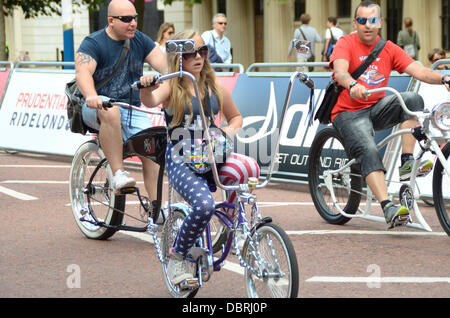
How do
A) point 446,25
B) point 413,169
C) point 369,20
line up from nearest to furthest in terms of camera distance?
point 413,169
point 369,20
point 446,25

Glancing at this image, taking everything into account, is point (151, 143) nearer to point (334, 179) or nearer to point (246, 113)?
point (334, 179)

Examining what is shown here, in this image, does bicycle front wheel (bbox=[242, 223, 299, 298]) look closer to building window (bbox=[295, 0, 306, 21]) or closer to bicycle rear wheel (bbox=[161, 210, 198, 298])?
bicycle rear wheel (bbox=[161, 210, 198, 298])

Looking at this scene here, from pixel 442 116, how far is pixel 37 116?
818 centimetres

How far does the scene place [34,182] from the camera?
10.8m

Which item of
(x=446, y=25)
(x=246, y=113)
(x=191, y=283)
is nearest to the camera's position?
(x=191, y=283)

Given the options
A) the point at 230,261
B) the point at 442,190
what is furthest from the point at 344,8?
the point at 230,261

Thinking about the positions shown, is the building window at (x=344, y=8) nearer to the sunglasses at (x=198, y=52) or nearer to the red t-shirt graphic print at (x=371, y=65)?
the red t-shirt graphic print at (x=371, y=65)

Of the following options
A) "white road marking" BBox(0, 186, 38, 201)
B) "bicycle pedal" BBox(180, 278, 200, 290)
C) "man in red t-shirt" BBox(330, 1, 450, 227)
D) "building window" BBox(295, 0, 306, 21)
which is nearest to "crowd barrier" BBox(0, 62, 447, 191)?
"man in red t-shirt" BBox(330, 1, 450, 227)

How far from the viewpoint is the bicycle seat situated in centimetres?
649

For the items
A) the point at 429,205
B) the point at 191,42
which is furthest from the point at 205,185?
the point at 429,205

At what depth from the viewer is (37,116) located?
44.3 feet

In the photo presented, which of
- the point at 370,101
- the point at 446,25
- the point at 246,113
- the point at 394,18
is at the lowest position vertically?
the point at 246,113

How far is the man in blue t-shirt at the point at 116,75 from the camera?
6.60 m
